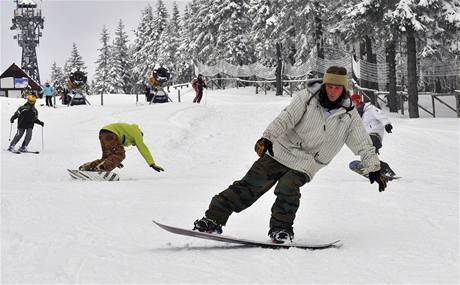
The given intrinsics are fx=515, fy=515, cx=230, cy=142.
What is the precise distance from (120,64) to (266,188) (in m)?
69.4

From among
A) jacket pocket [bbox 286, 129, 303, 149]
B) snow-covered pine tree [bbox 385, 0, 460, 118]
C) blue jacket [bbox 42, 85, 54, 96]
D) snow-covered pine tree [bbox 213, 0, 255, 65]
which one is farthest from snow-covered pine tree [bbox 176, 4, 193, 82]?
jacket pocket [bbox 286, 129, 303, 149]

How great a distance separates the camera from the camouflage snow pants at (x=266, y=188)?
468cm

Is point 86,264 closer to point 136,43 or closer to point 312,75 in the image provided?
point 312,75

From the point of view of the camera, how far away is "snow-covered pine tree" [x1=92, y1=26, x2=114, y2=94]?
228 feet

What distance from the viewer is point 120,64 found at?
71562 mm

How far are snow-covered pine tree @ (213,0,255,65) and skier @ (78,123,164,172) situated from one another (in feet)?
130

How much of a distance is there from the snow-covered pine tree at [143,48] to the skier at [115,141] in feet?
182

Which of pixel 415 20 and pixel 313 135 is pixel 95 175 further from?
pixel 415 20

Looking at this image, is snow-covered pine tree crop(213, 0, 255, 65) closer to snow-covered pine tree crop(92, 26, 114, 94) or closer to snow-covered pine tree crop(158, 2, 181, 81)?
snow-covered pine tree crop(158, 2, 181, 81)

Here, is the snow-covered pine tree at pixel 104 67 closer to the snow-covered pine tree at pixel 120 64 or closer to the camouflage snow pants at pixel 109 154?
the snow-covered pine tree at pixel 120 64

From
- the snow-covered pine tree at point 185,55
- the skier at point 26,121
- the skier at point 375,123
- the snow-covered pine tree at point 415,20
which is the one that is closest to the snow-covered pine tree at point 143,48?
the snow-covered pine tree at point 185,55

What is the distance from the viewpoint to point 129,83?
2931 inches

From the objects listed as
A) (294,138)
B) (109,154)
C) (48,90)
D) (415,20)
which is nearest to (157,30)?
(48,90)

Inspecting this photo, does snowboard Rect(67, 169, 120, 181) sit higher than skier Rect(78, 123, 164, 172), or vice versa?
skier Rect(78, 123, 164, 172)
